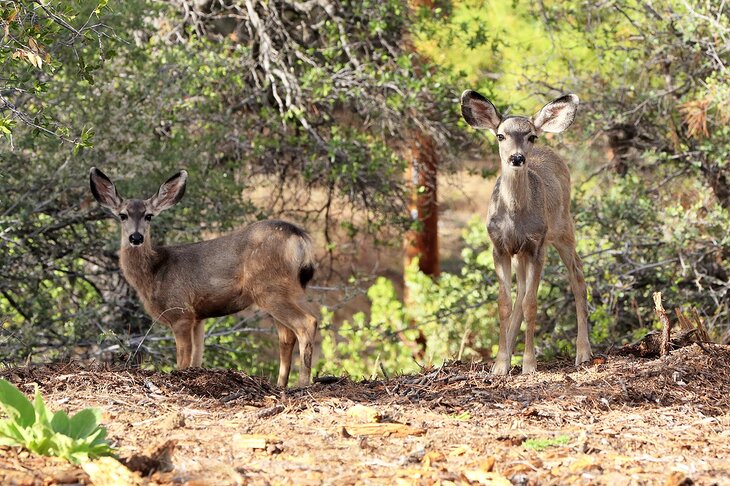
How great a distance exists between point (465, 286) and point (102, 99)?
465 centimetres

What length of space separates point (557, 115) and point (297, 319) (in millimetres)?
2579

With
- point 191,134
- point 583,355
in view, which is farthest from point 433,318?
point 583,355

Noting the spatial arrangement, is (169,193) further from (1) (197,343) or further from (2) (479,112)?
(2) (479,112)

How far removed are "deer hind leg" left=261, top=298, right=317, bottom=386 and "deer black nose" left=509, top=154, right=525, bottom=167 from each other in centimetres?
200

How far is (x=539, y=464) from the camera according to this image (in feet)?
16.9

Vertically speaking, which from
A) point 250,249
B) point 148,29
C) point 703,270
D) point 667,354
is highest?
point 148,29

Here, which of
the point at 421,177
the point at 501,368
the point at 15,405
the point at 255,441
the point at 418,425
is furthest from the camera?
the point at 421,177

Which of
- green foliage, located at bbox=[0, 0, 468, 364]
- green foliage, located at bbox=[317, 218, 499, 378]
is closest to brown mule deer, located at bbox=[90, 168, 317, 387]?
green foliage, located at bbox=[0, 0, 468, 364]

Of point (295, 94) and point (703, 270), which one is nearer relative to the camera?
point (703, 270)

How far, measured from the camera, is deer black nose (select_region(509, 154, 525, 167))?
791cm

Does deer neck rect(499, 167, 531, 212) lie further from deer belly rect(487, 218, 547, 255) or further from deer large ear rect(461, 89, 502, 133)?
deer large ear rect(461, 89, 502, 133)

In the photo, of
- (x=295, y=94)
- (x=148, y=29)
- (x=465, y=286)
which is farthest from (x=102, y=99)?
(x=465, y=286)

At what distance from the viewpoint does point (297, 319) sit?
8.57 meters

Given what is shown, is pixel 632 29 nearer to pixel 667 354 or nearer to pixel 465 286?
pixel 465 286
